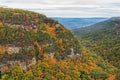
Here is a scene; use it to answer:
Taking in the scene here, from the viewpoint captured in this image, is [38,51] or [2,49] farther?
[38,51]

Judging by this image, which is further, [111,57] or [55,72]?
[111,57]

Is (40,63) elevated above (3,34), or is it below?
below

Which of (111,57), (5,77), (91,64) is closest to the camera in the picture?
(5,77)

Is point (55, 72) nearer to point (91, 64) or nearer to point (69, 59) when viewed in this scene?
point (69, 59)

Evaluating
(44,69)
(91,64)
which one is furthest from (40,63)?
(91,64)

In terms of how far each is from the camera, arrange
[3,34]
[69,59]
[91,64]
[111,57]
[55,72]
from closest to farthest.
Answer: [3,34], [55,72], [69,59], [91,64], [111,57]

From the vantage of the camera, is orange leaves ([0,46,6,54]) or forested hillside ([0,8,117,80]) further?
forested hillside ([0,8,117,80])

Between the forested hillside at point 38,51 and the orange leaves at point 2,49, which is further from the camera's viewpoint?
the forested hillside at point 38,51

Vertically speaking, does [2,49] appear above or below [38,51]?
above
